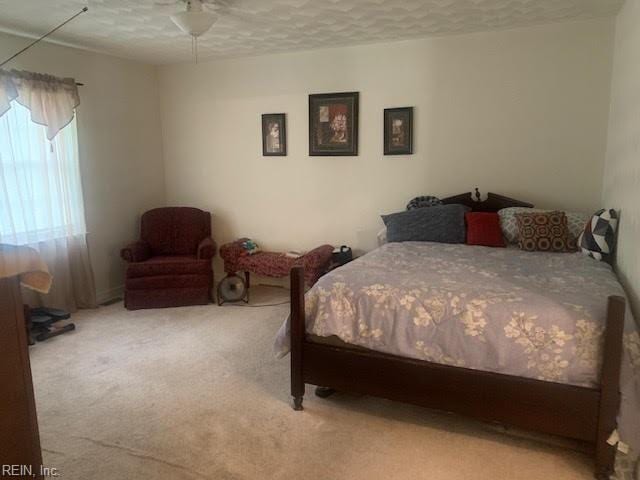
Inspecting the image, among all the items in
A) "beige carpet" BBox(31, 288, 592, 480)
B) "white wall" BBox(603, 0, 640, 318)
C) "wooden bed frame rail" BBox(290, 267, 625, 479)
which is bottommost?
"beige carpet" BBox(31, 288, 592, 480)

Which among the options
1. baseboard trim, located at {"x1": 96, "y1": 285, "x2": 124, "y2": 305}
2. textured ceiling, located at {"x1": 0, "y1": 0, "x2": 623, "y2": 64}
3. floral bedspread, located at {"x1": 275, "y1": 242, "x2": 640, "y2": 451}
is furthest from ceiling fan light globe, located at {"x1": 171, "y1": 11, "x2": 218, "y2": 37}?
baseboard trim, located at {"x1": 96, "y1": 285, "x2": 124, "y2": 305}

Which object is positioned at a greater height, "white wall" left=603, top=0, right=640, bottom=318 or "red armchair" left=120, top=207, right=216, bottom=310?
"white wall" left=603, top=0, right=640, bottom=318

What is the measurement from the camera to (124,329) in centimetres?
383

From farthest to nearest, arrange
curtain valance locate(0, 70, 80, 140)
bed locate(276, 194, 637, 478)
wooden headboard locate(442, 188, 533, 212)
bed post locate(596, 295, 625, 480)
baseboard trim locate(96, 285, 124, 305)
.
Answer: baseboard trim locate(96, 285, 124, 305), wooden headboard locate(442, 188, 533, 212), curtain valance locate(0, 70, 80, 140), bed locate(276, 194, 637, 478), bed post locate(596, 295, 625, 480)

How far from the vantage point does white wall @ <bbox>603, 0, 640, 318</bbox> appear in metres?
2.49

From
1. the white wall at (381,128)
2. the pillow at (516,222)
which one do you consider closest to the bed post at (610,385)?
the pillow at (516,222)

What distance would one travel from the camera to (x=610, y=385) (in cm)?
193

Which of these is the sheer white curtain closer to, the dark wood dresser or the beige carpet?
the beige carpet

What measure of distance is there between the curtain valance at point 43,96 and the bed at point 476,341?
9.22 ft

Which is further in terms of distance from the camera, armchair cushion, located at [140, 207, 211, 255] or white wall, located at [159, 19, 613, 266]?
armchair cushion, located at [140, 207, 211, 255]

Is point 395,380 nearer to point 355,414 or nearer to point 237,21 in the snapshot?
point 355,414

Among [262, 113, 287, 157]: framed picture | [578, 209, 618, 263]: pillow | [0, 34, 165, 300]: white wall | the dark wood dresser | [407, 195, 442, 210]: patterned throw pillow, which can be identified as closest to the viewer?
the dark wood dresser

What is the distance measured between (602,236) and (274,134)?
3.10 meters

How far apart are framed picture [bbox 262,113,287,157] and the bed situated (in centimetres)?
236
